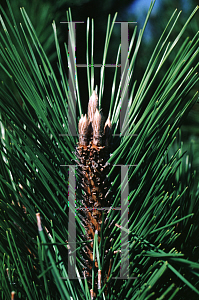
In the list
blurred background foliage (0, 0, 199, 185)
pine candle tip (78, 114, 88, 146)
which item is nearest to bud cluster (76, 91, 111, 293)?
pine candle tip (78, 114, 88, 146)

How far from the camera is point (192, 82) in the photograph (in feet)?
0.89

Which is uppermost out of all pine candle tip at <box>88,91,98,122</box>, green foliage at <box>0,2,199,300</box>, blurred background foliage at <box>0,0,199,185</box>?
blurred background foliage at <box>0,0,199,185</box>

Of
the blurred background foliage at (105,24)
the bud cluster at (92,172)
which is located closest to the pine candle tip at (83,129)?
the bud cluster at (92,172)

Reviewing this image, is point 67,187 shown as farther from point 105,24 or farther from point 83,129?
point 105,24

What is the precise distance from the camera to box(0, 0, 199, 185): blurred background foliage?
543 millimetres

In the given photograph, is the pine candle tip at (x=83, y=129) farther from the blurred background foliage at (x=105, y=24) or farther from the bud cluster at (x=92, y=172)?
the blurred background foliage at (x=105, y=24)

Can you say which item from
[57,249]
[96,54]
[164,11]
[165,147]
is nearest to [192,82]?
[165,147]

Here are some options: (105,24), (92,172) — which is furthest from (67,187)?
(105,24)

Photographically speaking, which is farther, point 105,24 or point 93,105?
point 105,24

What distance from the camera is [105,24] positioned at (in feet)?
2.05

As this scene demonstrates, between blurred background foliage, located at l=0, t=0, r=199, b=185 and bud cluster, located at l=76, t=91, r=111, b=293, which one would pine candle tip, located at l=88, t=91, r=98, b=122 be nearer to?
bud cluster, located at l=76, t=91, r=111, b=293

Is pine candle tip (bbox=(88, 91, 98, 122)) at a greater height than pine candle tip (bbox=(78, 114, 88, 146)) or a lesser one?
greater

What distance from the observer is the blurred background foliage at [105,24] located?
21.4 inches

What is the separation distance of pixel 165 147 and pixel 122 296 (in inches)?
5.8
